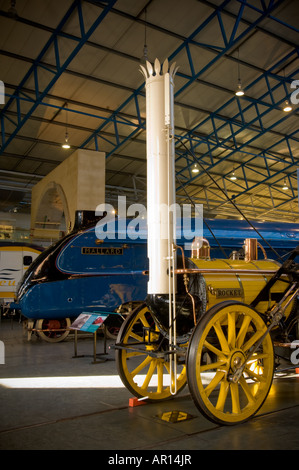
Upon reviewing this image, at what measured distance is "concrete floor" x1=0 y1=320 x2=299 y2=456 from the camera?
3154 mm

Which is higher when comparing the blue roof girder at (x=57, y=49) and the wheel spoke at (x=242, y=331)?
the blue roof girder at (x=57, y=49)

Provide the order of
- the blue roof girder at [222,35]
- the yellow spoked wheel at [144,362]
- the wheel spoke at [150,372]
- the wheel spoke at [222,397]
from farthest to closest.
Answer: the blue roof girder at [222,35] → the wheel spoke at [150,372] → the yellow spoked wheel at [144,362] → the wheel spoke at [222,397]

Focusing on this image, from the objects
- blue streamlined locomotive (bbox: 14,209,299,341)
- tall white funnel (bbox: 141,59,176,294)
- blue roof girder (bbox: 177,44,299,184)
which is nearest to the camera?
tall white funnel (bbox: 141,59,176,294)

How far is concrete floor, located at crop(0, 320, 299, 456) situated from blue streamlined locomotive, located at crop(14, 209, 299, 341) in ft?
7.76

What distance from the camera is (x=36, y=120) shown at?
614 inches

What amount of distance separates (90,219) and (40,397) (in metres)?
4.79

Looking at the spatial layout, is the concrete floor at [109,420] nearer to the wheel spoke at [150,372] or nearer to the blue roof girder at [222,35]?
the wheel spoke at [150,372]

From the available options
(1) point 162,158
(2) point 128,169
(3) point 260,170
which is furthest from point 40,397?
(3) point 260,170

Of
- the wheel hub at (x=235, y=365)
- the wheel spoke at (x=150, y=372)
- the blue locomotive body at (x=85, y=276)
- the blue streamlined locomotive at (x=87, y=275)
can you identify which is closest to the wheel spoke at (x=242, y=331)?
the wheel hub at (x=235, y=365)

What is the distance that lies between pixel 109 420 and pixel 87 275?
16.1ft

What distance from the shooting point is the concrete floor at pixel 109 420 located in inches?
124

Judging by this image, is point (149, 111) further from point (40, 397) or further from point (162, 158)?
point (40, 397)

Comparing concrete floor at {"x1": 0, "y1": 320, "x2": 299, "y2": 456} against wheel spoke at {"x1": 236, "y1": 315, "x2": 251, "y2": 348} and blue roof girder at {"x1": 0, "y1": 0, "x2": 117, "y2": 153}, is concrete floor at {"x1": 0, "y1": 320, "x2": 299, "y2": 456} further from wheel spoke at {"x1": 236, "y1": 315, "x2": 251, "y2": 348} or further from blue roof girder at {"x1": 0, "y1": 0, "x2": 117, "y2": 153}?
blue roof girder at {"x1": 0, "y1": 0, "x2": 117, "y2": 153}

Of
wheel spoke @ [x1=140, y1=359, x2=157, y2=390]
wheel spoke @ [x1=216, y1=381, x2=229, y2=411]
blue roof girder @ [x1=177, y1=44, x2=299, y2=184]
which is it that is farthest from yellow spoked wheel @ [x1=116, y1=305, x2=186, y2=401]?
blue roof girder @ [x1=177, y1=44, x2=299, y2=184]
